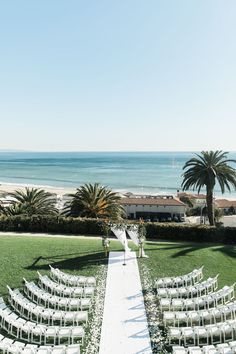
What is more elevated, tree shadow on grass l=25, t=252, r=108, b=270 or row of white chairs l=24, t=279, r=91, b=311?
tree shadow on grass l=25, t=252, r=108, b=270

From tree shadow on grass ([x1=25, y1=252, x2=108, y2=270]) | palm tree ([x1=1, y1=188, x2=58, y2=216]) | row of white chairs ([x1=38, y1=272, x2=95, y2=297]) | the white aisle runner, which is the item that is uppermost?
palm tree ([x1=1, y1=188, x2=58, y2=216])

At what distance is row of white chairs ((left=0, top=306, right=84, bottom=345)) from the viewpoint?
1159 centimetres

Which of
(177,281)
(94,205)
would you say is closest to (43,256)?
(177,281)

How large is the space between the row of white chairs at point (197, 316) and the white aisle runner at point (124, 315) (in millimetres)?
969

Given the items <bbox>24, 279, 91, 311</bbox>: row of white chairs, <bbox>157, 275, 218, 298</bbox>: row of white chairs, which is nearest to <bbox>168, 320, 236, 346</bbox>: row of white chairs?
<bbox>157, 275, 218, 298</bbox>: row of white chairs

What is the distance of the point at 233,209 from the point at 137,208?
18.6 metres

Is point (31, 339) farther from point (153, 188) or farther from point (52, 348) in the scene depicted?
point (153, 188)

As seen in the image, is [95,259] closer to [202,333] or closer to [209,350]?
[202,333]

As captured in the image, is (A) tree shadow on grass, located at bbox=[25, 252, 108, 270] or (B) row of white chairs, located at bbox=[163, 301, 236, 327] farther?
(A) tree shadow on grass, located at bbox=[25, 252, 108, 270]

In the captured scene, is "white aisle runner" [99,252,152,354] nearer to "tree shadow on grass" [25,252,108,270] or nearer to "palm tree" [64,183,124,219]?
"tree shadow on grass" [25,252,108,270]

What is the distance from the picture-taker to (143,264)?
798 inches

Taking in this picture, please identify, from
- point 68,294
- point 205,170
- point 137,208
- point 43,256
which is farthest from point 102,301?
point 137,208

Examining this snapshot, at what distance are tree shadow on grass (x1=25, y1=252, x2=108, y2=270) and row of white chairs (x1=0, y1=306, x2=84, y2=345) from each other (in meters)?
6.85

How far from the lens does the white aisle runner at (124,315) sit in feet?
38.0
